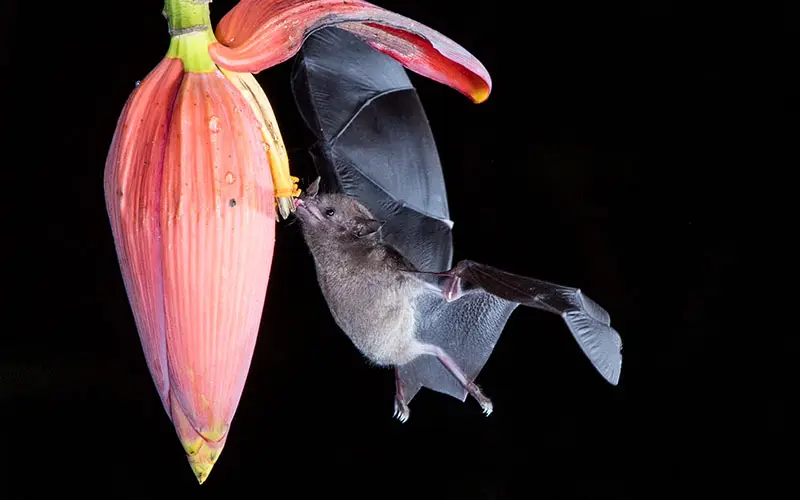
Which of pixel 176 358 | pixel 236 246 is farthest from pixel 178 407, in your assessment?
pixel 236 246

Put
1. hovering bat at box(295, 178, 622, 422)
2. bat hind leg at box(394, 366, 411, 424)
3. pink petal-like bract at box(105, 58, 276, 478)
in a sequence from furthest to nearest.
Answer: bat hind leg at box(394, 366, 411, 424)
hovering bat at box(295, 178, 622, 422)
pink petal-like bract at box(105, 58, 276, 478)

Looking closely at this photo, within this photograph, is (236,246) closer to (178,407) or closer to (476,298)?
(178,407)

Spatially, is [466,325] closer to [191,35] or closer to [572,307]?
[572,307]

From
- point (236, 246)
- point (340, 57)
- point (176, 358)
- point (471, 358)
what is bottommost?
point (471, 358)

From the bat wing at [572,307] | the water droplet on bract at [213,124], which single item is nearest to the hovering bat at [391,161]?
the bat wing at [572,307]

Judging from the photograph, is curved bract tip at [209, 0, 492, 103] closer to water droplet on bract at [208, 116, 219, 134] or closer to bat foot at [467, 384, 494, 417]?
water droplet on bract at [208, 116, 219, 134]

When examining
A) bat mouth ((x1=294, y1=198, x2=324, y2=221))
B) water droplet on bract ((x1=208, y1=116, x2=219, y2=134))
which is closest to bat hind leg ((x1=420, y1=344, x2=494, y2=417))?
bat mouth ((x1=294, y1=198, x2=324, y2=221))

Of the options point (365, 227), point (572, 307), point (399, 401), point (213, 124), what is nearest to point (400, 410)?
point (399, 401)
